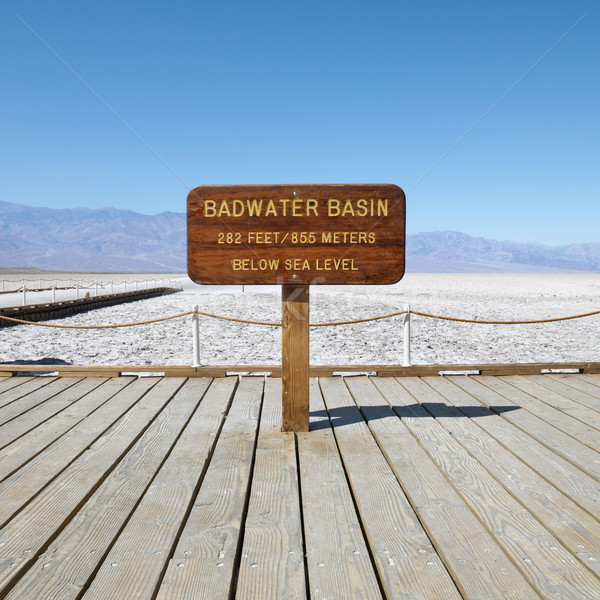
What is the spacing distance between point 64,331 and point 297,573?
1532 cm

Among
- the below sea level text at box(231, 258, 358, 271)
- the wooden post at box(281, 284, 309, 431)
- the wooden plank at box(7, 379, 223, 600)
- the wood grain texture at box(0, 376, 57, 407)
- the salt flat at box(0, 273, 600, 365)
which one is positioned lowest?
the salt flat at box(0, 273, 600, 365)

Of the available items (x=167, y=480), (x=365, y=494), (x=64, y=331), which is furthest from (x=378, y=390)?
(x=64, y=331)

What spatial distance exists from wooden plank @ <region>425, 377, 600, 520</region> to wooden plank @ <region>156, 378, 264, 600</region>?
5.90ft

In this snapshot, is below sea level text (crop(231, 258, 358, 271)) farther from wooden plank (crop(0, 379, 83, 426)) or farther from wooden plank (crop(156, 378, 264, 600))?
wooden plank (crop(0, 379, 83, 426))

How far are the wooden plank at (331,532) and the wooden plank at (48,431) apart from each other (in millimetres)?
1808

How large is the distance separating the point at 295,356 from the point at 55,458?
176cm

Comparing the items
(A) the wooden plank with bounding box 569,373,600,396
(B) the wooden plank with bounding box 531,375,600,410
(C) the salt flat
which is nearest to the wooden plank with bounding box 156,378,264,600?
(B) the wooden plank with bounding box 531,375,600,410

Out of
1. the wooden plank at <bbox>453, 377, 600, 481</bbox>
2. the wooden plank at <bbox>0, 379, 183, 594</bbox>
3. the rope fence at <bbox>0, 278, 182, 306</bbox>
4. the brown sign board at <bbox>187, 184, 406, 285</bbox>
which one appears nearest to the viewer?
the wooden plank at <bbox>0, 379, 183, 594</bbox>

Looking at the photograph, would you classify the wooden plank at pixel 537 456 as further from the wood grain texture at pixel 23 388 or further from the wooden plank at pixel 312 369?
the wood grain texture at pixel 23 388

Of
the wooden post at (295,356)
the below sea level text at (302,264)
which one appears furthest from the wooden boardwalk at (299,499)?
the below sea level text at (302,264)

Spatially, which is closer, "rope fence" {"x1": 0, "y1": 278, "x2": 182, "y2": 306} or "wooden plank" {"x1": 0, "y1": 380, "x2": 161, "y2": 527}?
"wooden plank" {"x1": 0, "y1": 380, "x2": 161, "y2": 527}

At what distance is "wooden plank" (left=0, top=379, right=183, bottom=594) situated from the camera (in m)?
2.09

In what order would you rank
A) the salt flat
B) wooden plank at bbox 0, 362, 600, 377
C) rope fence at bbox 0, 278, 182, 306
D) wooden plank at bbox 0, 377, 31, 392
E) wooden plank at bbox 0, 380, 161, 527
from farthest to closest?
rope fence at bbox 0, 278, 182, 306
the salt flat
wooden plank at bbox 0, 362, 600, 377
wooden plank at bbox 0, 377, 31, 392
wooden plank at bbox 0, 380, 161, 527

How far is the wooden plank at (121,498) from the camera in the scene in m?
1.92
